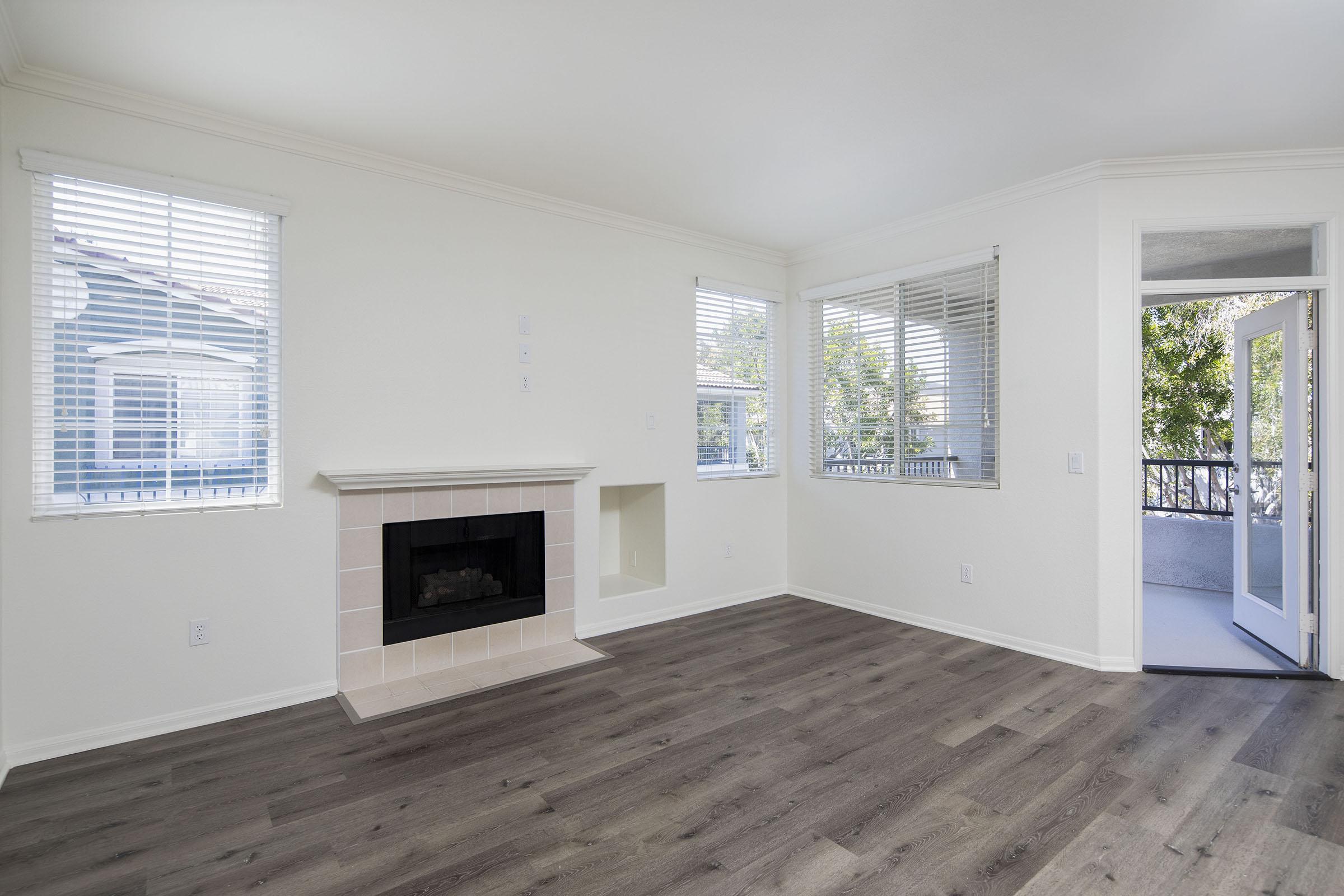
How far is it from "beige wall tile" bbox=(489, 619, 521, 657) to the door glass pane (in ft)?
14.0

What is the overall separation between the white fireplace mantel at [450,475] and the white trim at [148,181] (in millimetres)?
1268

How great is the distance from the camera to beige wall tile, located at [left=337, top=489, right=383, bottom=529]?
3.27 metres

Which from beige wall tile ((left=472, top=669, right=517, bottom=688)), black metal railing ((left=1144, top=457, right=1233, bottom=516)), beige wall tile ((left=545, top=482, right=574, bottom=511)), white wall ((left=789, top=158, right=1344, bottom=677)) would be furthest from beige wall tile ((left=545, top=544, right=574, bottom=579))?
black metal railing ((left=1144, top=457, right=1233, bottom=516))

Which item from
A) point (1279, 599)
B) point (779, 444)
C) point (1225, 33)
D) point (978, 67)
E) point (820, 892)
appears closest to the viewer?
point (820, 892)

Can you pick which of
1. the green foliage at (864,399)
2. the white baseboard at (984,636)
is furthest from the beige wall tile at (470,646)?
the green foliage at (864,399)

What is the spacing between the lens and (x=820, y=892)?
1812 mm

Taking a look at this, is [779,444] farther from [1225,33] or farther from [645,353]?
[1225,33]

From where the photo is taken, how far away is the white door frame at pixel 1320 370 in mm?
3354

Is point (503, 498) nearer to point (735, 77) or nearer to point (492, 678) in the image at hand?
point (492, 678)

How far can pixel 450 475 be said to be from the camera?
3488 mm

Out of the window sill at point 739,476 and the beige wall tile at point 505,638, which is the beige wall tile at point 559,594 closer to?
the beige wall tile at point 505,638

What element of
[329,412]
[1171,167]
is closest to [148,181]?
[329,412]

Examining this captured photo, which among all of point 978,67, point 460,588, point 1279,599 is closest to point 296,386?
point 460,588

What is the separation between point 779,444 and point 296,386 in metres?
3.42
